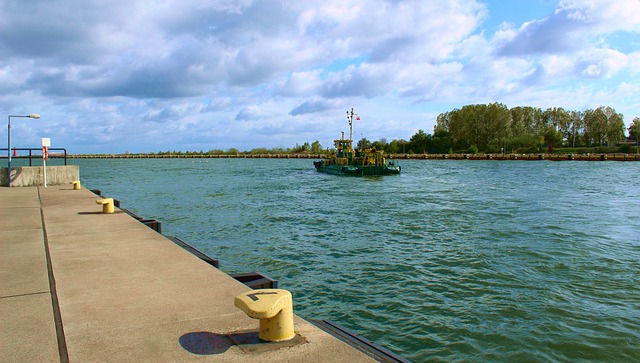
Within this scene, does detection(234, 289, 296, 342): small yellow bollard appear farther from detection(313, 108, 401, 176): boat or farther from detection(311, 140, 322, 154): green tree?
detection(311, 140, 322, 154): green tree

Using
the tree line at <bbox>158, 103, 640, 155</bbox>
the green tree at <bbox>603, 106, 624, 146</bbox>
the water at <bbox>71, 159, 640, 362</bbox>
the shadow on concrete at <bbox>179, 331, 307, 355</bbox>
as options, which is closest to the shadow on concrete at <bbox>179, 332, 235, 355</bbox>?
the shadow on concrete at <bbox>179, 331, 307, 355</bbox>

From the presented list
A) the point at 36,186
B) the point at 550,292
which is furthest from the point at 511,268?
the point at 36,186

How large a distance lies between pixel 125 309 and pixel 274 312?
1.95 meters

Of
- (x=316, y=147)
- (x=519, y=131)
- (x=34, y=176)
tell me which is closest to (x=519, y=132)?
(x=519, y=131)

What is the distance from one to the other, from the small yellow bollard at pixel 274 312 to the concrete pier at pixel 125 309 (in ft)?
0.31

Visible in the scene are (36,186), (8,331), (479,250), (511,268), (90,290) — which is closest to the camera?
(8,331)

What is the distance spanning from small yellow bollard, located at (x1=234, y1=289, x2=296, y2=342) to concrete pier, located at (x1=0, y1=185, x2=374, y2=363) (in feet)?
0.31

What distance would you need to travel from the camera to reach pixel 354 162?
57.9 meters

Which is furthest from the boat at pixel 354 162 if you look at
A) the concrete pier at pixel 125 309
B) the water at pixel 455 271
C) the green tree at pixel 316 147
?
the green tree at pixel 316 147

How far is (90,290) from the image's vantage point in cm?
564

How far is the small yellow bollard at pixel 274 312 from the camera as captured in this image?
13.1 feet

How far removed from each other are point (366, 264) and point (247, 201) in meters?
17.2

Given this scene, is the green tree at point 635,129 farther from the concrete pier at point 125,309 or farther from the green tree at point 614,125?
the concrete pier at point 125,309

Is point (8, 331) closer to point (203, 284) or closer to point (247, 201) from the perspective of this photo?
point (203, 284)
